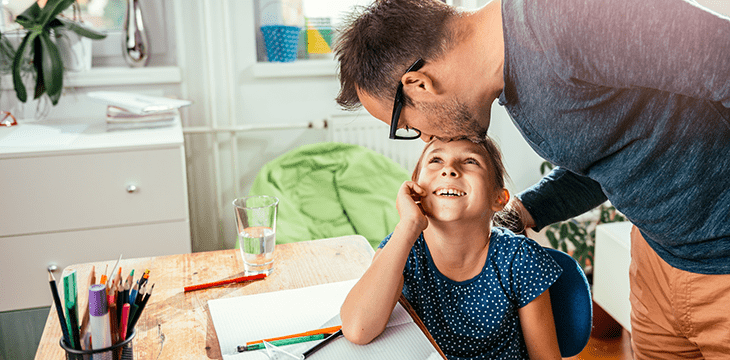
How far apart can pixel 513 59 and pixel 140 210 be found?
1631 millimetres

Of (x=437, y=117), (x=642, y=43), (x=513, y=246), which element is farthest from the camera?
(x=513, y=246)

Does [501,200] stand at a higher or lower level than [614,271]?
higher

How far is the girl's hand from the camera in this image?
1.01 metres

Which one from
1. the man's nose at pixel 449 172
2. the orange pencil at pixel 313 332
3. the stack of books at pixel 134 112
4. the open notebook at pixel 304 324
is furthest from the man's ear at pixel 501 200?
the stack of books at pixel 134 112

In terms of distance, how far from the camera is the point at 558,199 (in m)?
1.18

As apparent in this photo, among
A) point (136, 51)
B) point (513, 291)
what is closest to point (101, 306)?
point (513, 291)

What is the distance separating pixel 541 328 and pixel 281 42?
199 cm

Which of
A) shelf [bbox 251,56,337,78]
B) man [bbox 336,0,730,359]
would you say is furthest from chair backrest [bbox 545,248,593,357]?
shelf [bbox 251,56,337,78]

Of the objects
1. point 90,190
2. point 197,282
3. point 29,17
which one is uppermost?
point 29,17

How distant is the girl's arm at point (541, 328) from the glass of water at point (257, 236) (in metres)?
0.51

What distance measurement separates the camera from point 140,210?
208 cm

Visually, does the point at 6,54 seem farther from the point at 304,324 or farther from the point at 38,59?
the point at 304,324

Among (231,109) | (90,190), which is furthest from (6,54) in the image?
(231,109)

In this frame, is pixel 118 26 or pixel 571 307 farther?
pixel 118 26
